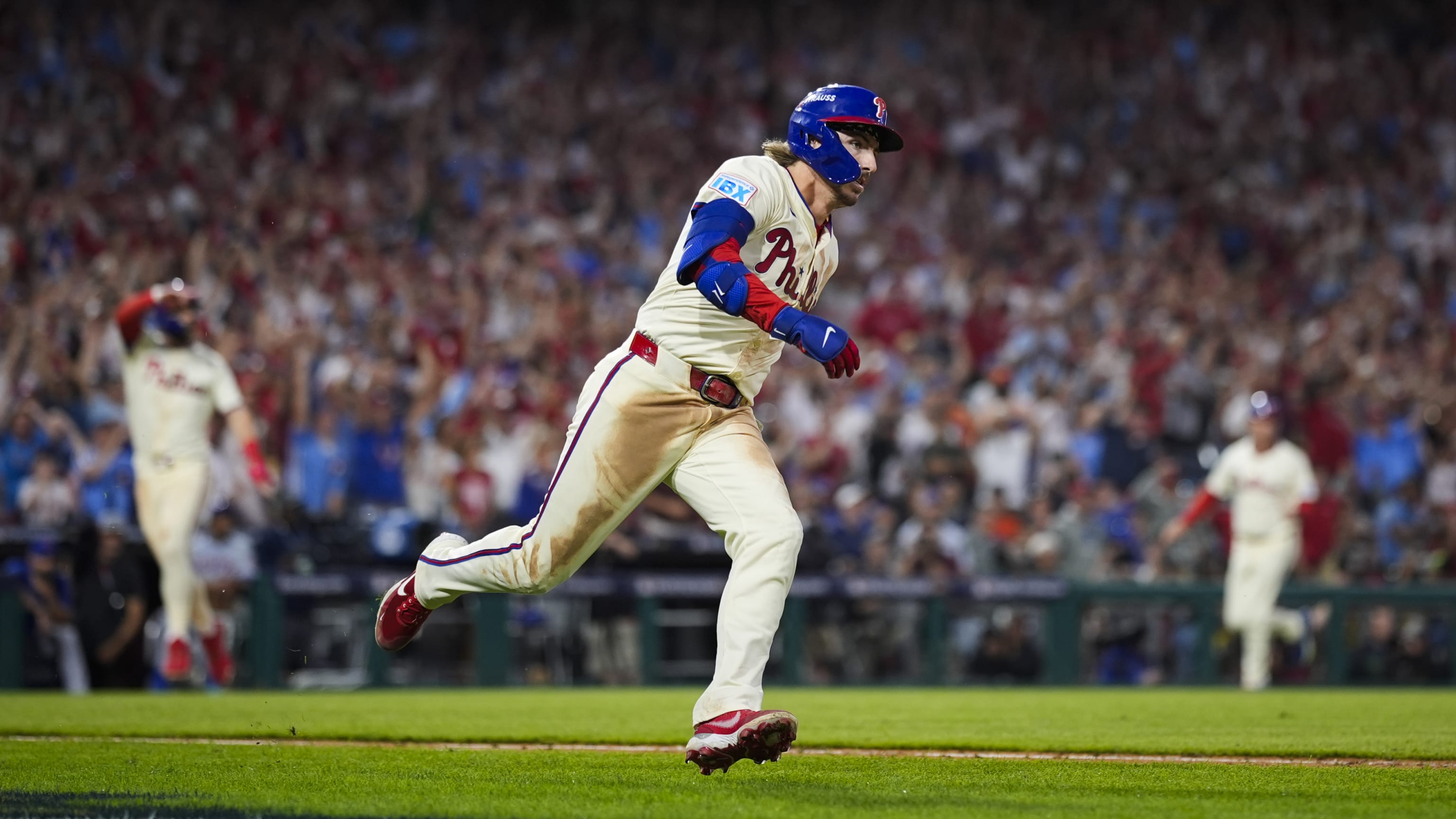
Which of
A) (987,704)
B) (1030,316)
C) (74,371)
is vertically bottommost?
(987,704)

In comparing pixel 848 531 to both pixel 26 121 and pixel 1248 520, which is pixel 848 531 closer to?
pixel 1248 520

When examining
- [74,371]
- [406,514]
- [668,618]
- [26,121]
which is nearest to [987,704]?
[668,618]

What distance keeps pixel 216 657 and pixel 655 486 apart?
6358 mm

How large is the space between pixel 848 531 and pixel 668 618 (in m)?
1.91

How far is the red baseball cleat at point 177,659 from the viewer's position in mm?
10477

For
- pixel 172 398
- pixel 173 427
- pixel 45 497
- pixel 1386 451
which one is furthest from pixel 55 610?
pixel 1386 451

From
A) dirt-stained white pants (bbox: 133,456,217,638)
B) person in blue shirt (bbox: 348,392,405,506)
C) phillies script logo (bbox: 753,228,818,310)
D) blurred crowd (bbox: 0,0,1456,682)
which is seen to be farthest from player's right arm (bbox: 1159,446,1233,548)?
phillies script logo (bbox: 753,228,818,310)

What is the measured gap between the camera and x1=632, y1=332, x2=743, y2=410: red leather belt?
5750 millimetres

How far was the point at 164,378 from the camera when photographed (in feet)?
35.5

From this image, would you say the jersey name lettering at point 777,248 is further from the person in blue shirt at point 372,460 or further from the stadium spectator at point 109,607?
the person in blue shirt at point 372,460

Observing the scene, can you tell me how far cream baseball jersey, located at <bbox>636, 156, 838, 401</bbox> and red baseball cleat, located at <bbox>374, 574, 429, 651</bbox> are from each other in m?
1.35

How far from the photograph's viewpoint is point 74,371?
1309 cm

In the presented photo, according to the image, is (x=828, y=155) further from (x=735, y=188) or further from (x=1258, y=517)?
(x=1258, y=517)

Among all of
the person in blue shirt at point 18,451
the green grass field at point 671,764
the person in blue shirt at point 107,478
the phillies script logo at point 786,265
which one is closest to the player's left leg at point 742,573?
the green grass field at point 671,764
